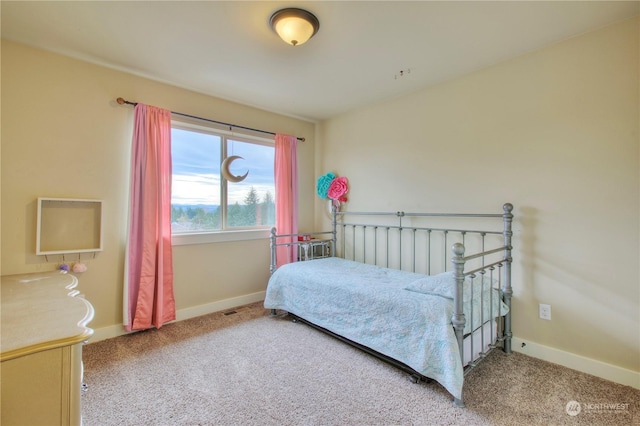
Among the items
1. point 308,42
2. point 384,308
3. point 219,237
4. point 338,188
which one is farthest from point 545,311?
point 219,237

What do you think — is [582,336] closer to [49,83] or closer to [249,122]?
[249,122]

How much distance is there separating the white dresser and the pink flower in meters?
2.74

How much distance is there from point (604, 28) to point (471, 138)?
3.28 feet

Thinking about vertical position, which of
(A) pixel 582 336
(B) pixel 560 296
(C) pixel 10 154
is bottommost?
(A) pixel 582 336

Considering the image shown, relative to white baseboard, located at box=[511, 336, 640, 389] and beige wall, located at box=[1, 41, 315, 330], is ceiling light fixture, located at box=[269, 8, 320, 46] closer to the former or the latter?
beige wall, located at box=[1, 41, 315, 330]

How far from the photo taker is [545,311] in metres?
2.08

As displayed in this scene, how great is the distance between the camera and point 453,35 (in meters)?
1.94

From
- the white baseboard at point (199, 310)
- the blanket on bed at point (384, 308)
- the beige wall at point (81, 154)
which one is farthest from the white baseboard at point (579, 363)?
the beige wall at point (81, 154)

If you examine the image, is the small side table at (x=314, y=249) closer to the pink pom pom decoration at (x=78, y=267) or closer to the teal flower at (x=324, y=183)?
the teal flower at (x=324, y=183)

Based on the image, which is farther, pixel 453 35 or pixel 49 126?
pixel 49 126

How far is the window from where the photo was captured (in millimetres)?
2854

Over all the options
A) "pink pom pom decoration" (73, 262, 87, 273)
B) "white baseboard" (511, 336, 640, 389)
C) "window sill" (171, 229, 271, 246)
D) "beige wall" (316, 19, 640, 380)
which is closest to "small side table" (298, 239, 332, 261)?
"window sill" (171, 229, 271, 246)

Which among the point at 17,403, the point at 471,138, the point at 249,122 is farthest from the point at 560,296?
the point at 249,122

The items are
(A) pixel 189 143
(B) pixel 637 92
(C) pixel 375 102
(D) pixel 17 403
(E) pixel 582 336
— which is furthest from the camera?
(C) pixel 375 102
